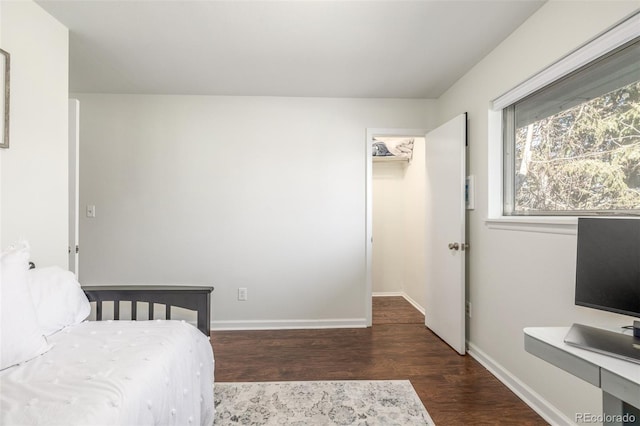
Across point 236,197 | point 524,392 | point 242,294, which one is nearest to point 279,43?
point 236,197

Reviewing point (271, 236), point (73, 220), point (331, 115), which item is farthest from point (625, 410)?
point (73, 220)

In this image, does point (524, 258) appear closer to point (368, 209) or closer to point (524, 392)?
point (524, 392)

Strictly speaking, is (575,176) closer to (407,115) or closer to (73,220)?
(407,115)

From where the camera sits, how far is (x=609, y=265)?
1191mm

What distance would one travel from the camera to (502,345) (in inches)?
87.1

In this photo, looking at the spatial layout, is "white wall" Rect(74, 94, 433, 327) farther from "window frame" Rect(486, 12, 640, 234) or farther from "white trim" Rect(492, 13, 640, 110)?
"white trim" Rect(492, 13, 640, 110)

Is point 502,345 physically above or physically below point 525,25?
below

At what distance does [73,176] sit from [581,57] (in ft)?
10.7

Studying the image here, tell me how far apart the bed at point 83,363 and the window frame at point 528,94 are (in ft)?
6.88

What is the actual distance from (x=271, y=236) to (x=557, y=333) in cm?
249

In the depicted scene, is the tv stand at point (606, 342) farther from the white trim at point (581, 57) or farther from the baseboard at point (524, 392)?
the white trim at point (581, 57)

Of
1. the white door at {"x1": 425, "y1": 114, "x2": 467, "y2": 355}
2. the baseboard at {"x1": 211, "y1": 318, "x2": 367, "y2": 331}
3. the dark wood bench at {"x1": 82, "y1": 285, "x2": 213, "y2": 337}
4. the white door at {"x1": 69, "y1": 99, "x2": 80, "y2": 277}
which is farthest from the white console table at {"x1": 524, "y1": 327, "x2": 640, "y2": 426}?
the white door at {"x1": 69, "y1": 99, "x2": 80, "y2": 277}

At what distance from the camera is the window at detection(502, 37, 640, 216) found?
4.80ft

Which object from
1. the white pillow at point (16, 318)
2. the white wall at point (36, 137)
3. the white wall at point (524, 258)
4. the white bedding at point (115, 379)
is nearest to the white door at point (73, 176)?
the white wall at point (36, 137)
